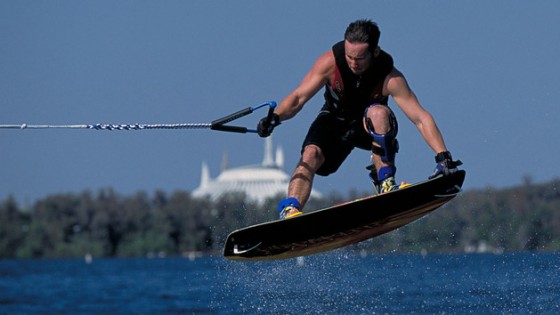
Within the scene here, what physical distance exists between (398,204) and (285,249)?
123 centimetres

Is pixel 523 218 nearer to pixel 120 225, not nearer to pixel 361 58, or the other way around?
pixel 361 58

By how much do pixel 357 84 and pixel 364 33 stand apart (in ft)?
1.92

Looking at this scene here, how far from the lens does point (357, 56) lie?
11281 millimetres

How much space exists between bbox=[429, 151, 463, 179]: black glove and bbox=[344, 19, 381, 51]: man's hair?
116cm

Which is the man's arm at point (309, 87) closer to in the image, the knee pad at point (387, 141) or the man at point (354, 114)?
the man at point (354, 114)

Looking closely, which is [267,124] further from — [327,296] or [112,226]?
[112,226]

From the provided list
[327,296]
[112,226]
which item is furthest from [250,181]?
[327,296]

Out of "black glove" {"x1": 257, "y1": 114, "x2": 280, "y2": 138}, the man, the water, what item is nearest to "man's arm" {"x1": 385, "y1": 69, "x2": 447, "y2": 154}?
the man

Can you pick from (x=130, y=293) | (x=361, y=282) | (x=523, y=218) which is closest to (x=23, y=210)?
(x=523, y=218)

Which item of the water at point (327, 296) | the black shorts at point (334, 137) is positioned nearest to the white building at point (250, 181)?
the water at point (327, 296)

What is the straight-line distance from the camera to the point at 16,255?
10812cm

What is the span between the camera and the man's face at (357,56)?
443 inches

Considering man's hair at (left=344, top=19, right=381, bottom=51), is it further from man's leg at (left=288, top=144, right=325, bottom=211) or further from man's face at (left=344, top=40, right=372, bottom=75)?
man's leg at (left=288, top=144, right=325, bottom=211)

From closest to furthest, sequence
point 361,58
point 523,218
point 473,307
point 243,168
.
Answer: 1. point 361,58
2. point 473,307
3. point 523,218
4. point 243,168
